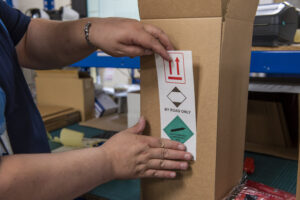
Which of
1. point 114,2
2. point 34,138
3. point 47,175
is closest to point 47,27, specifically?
point 34,138

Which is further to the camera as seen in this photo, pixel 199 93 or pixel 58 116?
pixel 58 116

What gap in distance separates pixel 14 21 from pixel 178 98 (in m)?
0.58

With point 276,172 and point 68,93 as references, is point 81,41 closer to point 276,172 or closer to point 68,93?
point 276,172

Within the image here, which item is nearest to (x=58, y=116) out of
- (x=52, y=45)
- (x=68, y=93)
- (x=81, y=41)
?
(x=68, y=93)

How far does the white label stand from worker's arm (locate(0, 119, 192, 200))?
3cm

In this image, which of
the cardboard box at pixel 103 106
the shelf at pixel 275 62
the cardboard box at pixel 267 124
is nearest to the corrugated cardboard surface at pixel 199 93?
the shelf at pixel 275 62

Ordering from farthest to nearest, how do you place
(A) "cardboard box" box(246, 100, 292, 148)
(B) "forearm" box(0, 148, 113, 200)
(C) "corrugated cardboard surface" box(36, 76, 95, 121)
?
(C) "corrugated cardboard surface" box(36, 76, 95, 121) → (A) "cardboard box" box(246, 100, 292, 148) → (B) "forearm" box(0, 148, 113, 200)

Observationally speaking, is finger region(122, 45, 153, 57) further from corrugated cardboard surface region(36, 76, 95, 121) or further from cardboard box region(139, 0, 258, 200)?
corrugated cardboard surface region(36, 76, 95, 121)

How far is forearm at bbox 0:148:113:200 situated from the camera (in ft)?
1.45

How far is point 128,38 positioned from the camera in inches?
22.3

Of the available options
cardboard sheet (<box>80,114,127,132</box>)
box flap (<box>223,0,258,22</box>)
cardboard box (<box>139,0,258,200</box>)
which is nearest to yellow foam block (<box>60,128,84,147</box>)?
cardboard sheet (<box>80,114,127,132</box>)

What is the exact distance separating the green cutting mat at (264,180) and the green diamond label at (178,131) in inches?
16.6

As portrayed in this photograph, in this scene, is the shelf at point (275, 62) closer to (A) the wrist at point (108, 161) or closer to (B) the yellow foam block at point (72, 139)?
(A) the wrist at point (108, 161)

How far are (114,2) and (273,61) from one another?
7.42 feet
